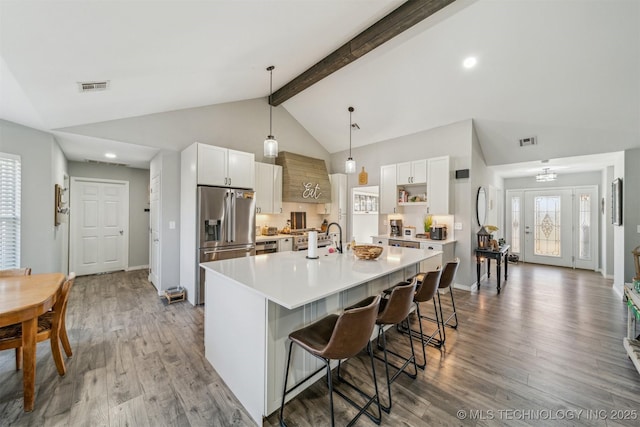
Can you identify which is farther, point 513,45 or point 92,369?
point 513,45

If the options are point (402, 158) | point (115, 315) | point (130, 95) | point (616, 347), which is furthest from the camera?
point (402, 158)

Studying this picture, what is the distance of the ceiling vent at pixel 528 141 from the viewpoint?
14.6 feet

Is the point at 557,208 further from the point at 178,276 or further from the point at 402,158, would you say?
the point at 178,276

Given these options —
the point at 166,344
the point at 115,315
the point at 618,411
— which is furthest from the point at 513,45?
the point at 115,315

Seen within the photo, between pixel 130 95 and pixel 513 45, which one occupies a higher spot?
pixel 513 45

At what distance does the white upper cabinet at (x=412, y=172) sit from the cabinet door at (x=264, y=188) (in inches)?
102

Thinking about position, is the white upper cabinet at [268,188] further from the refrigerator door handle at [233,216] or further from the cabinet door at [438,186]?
the cabinet door at [438,186]

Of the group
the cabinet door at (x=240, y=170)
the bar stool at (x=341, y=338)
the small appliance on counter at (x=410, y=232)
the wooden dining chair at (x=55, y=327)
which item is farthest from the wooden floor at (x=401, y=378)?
the cabinet door at (x=240, y=170)

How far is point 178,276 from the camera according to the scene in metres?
4.29

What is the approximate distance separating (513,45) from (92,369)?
563 centimetres

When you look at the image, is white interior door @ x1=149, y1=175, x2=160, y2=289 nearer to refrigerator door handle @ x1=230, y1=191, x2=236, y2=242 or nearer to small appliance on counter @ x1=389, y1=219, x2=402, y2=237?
refrigerator door handle @ x1=230, y1=191, x2=236, y2=242

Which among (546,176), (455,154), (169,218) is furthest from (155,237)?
(546,176)

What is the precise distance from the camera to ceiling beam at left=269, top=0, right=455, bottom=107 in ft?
8.72

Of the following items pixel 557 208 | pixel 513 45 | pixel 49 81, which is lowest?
pixel 557 208
